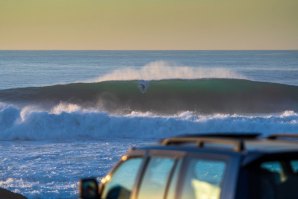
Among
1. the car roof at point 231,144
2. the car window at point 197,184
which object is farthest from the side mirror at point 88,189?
the car window at point 197,184

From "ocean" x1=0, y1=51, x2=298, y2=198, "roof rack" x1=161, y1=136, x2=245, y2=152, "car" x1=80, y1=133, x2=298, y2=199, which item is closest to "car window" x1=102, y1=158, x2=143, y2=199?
"car" x1=80, y1=133, x2=298, y2=199

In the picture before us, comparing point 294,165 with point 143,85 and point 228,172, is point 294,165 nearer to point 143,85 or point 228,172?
point 228,172

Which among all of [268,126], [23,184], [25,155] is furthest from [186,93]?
[23,184]

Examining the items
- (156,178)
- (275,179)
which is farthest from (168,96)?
(275,179)

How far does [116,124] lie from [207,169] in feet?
74.9

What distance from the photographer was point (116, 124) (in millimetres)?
28703

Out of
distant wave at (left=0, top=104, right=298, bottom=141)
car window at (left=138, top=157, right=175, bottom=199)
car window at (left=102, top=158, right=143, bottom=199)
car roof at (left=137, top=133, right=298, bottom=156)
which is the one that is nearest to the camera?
car roof at (left=137, top=133, right=298, bottom=156)

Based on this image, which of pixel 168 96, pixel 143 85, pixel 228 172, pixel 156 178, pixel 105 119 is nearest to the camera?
pixel 228 172

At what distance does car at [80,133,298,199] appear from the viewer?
457 cm

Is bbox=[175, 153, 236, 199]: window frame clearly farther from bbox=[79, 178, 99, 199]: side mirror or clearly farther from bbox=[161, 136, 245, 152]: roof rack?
bbox=[79, 178, 99, 199]: side mirror

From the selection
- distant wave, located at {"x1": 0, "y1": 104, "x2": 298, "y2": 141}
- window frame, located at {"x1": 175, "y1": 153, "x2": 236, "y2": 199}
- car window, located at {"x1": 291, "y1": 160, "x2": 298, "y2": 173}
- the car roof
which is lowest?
window frame, located at {"x1": 175, "y1": 153, "x2": 236, "y2": 199}

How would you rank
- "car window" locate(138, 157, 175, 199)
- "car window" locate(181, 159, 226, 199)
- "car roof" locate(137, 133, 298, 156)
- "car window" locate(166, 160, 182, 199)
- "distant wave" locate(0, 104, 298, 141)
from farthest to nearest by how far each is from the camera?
"distant wave" locate(0, 104, 298, 141), "car window" locate(138, 157, 175, 199), "car window" locate(166, 160, 182, 199), "car window" locate(181, 159, 226, 199), "car roof" locate(137, 133, 298, 156)

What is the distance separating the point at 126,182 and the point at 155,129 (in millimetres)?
23136

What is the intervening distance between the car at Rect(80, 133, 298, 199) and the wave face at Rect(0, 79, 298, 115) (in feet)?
89.4
